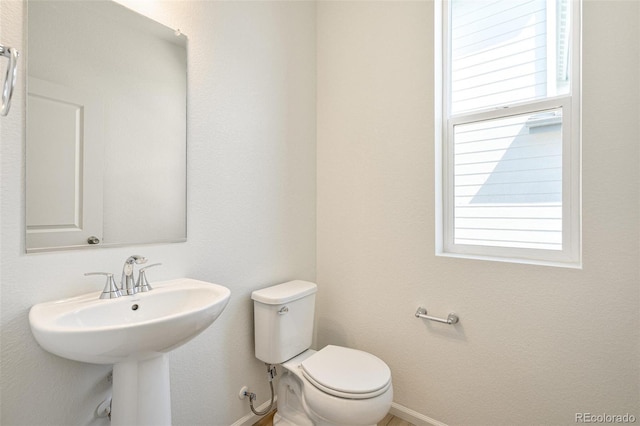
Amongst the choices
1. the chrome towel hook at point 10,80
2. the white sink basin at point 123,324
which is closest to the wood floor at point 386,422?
the white sink basin at point 123,324

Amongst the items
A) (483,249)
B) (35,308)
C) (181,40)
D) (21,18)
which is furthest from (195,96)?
(483,249)

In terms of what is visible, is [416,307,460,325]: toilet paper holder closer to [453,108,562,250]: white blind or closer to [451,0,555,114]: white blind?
[453,108,562,250]: white blind

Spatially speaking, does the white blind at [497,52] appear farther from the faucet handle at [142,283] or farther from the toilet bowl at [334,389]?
the faucet handle at [142,283]

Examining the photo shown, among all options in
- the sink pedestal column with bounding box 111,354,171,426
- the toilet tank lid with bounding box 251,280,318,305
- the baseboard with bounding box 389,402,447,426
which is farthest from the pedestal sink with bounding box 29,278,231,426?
the baseboard with bounding box 389,402,447,426

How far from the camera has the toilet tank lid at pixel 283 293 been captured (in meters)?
1.49

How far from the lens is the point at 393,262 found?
1715 millimetres

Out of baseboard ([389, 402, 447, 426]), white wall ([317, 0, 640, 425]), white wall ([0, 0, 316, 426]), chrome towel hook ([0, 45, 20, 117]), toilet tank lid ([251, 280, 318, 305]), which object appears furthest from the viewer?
baseboard ([389, 402, 447, 426])

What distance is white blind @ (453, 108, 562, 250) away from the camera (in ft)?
4.55

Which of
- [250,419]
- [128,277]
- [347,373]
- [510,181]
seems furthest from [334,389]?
[510,181]

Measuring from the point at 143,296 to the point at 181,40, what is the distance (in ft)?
3.43

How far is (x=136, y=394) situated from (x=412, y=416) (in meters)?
1.38

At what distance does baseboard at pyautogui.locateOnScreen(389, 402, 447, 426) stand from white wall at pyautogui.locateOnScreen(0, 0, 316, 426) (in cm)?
75

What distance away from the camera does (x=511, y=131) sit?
1.49 m
